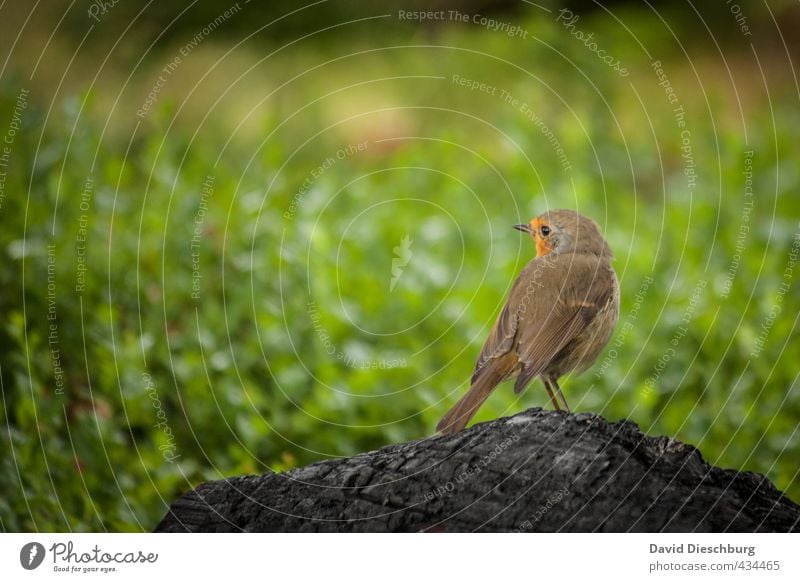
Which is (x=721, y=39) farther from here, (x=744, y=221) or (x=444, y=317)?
(x=444, y=317)

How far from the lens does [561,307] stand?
325cm

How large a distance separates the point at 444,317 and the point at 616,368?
754 mm

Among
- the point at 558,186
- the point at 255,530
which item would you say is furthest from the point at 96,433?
the point at 558,186

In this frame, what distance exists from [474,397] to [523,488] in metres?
0.31

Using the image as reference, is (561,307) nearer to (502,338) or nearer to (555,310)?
(555,310)

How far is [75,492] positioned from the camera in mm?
3605

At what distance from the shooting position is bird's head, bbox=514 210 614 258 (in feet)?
10.8

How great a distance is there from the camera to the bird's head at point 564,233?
3.29 meters
